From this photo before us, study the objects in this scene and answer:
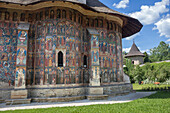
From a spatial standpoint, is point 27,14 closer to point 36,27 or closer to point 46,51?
point 36,27

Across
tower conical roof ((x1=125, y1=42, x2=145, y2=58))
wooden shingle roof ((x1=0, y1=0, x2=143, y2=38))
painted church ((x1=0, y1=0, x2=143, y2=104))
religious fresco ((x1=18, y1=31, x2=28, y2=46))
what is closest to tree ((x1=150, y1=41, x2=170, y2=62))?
tower conical roof ((x1=125, y1=42, x2=145, y2=58))

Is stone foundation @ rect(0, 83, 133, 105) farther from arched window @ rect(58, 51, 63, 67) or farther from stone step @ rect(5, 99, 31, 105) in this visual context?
arched window @ rect(58, 51, 63, 67)

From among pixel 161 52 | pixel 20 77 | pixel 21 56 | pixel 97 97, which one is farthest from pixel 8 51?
pixel 161 52

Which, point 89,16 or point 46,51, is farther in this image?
point 89,16

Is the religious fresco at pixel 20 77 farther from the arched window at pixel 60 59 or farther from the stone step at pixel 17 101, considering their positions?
the arched window at pixel 60 59

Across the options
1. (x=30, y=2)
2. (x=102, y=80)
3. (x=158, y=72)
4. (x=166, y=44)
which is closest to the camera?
(x=30, y=2)

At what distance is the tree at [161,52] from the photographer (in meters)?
63.9

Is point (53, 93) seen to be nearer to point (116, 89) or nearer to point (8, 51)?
point (8, 51)

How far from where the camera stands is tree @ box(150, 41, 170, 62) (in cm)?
6390

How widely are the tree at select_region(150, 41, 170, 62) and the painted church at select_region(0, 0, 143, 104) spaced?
194ft

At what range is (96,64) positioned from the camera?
10734 mm

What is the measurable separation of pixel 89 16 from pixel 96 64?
13.0 ft

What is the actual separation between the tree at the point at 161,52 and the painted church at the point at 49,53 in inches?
2323

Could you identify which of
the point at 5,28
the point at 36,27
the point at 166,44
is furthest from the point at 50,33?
the point at 166,44
